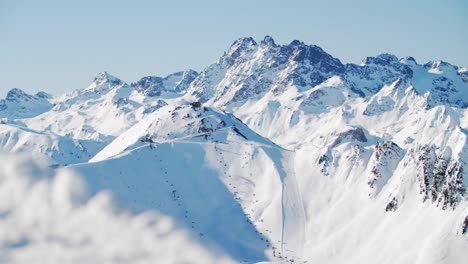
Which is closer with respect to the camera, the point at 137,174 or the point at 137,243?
the point at 137,243

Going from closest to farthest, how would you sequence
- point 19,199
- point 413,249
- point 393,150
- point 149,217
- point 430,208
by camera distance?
point 413,249 → point 430,208 → point 19,199 → point 149,217 → point 393,150

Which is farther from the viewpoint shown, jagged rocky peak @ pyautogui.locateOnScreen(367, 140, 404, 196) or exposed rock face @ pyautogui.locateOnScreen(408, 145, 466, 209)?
jagged rocky peak @ pyautogui.locateOnScreen(367, 140, 404, 196)

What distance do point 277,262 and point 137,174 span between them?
48221 mm

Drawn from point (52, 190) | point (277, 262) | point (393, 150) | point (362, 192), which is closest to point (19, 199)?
point (52, 190)

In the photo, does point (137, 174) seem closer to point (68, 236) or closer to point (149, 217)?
point (149, 217)

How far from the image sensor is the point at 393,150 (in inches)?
5886

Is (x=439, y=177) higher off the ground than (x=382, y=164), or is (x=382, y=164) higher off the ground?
(x=382, y=164)

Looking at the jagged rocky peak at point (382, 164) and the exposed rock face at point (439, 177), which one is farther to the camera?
the jagged rocky peak at point (382, 164)

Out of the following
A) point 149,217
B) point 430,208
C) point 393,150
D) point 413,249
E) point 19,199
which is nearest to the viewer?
point 413,249

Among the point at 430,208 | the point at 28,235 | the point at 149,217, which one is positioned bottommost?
the point at 28,235

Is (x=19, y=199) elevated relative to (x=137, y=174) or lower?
lower

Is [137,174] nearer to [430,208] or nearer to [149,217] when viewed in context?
[149,217]

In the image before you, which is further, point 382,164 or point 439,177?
point 382,164

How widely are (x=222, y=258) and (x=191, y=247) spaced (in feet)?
23.4
